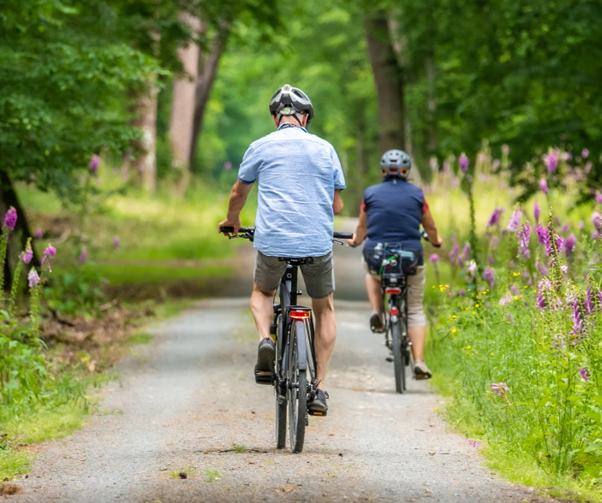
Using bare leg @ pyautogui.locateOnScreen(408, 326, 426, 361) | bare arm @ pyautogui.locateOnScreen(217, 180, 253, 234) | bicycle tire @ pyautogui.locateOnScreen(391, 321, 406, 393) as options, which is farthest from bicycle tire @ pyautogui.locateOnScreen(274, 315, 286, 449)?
bare leg @ pyautogui.locateOnScreen(408, 326, 426, 361)

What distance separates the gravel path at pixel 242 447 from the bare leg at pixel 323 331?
0.51m

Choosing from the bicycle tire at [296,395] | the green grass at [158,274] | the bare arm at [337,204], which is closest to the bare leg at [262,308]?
the bicycle tire at [296,395]

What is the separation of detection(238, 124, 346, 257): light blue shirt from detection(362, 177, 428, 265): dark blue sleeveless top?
2780mm

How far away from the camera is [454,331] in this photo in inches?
345

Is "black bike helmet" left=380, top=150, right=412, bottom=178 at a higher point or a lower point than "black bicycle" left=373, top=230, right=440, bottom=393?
higher

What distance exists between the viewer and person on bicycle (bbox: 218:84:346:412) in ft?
20.5

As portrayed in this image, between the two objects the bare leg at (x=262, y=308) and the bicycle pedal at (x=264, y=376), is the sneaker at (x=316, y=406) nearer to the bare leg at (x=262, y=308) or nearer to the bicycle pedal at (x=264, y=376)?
the bicycle pedal at (x=264, y=376)

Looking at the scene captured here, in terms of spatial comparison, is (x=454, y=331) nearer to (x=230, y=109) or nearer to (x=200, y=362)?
(x=200, y=362)

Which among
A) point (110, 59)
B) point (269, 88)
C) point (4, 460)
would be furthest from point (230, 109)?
point (4, 460)

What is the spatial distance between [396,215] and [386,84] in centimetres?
1535

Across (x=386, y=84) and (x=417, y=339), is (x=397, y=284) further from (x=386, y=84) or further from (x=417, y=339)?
(x=386, y=84)

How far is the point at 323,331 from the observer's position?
6.75 m

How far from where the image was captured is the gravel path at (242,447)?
5.39 meters

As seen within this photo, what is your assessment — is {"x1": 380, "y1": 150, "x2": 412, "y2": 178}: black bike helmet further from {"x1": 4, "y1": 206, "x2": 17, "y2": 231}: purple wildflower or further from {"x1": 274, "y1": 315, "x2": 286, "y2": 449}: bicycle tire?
{"x1": 4, "y1": 206, "x2": 17, "y2": 231}: purple wildflower
